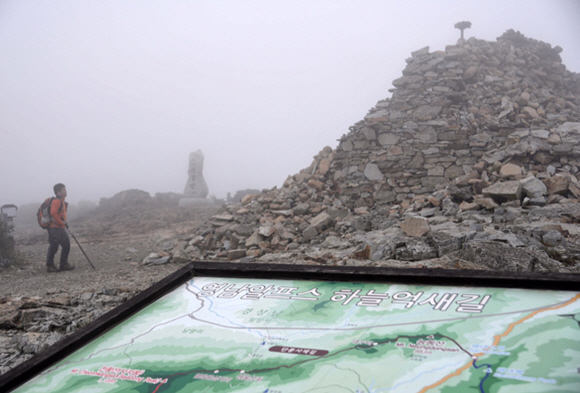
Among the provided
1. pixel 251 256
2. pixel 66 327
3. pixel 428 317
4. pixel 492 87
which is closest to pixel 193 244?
pixel 251 256

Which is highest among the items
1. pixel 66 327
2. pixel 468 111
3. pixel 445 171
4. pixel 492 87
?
pixel 492 87

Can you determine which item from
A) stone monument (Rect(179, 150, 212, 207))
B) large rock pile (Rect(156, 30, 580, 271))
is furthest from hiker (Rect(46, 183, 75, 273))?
stone monument (Rect(179, 150, 212, 207))

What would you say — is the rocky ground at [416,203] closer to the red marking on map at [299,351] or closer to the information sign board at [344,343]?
the information sign board at [344,343]

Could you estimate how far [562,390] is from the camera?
42.0 inches

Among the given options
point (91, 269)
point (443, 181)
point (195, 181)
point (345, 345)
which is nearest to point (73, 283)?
point (91, 269)

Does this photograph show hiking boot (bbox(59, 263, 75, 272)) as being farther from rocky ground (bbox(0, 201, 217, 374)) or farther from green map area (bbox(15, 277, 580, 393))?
green map area (bbox(15, 277, 580, 393))

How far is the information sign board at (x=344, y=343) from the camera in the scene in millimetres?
1181

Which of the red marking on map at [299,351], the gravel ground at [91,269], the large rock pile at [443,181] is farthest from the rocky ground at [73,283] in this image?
the red marking on map at [299,351]

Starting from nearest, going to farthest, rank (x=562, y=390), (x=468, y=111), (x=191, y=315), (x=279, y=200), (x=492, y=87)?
(x=562, y=390) → (x=191, y=315) → (x=279, y=200) → (x=468, y=111) → (x=492, y=87)

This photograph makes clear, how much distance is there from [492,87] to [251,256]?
332 inches

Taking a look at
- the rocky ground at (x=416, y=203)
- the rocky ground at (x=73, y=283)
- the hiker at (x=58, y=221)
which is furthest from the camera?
the hiker at (x=58, y=221)

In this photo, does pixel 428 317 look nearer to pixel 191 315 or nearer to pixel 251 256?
pixel 191 315

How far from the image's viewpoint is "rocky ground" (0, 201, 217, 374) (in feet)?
12.5

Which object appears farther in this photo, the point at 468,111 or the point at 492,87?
the point at 492,87
